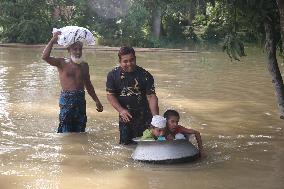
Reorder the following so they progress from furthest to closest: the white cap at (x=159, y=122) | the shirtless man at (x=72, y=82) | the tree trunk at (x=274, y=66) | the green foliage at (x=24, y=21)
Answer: the green foliage at (x=24, y=21) < the tree trunk at (x=274, y=66) < the shirtless man at (x=72, y=82) < the white cap at (x=159, y=122)

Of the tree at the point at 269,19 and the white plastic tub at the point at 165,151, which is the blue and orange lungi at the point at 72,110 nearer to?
the white plastic tub at the point at 165,151

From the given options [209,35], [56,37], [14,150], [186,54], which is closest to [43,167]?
[14,150]

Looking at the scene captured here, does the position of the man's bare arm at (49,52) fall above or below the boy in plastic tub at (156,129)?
above

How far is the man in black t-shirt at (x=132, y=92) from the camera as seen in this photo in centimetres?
619

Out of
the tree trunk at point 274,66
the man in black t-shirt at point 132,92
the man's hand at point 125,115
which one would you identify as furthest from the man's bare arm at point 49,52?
the tree trunk at point 274,66

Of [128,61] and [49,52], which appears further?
[49,52]

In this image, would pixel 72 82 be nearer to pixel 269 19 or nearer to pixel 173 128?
pixel 173 128

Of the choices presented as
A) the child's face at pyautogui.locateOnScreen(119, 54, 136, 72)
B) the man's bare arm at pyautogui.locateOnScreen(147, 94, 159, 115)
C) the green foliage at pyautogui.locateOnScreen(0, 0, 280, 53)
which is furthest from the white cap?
the green foliage at pyautogui.locateOnScreen(0, 0, 280, 53)

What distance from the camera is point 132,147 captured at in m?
6.58

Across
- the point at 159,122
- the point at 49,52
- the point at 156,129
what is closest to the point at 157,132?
the point at 156,129

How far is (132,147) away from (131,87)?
2.72 ft

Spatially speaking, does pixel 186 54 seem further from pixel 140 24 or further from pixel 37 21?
pixel 37 21

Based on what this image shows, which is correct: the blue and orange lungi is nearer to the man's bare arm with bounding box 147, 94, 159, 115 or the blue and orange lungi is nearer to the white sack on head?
the white sack on head

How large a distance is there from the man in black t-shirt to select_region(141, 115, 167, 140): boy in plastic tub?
0.40 meters
